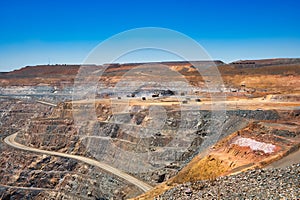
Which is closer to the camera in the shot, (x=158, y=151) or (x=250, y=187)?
(x=250, y=187)

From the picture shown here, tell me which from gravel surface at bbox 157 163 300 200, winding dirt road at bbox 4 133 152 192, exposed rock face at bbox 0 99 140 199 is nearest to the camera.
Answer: gravel surface at bbox 157 163 300 200

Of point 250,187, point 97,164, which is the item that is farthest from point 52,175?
point 250,187

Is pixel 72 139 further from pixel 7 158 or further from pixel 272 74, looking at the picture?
pixel 272 74

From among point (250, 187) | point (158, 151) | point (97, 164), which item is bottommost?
point (97, 164)

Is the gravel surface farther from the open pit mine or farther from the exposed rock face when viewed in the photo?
the exposed rock face

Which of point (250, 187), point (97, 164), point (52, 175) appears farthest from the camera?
point (52, 175)

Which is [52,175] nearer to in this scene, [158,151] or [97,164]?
[97,164]

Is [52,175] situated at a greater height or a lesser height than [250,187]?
lesser

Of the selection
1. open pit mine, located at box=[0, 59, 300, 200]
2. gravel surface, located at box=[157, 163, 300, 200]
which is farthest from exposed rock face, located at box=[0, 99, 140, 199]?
gravel surface, located at box=[157, 163, 300, 200]

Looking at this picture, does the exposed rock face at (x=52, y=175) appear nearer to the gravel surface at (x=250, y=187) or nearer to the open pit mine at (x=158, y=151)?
the open pit mine at (x=158, y=151)

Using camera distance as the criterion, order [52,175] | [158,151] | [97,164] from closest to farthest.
Result: 1. [158,151]
2. [97,164]
3. [52,175]
